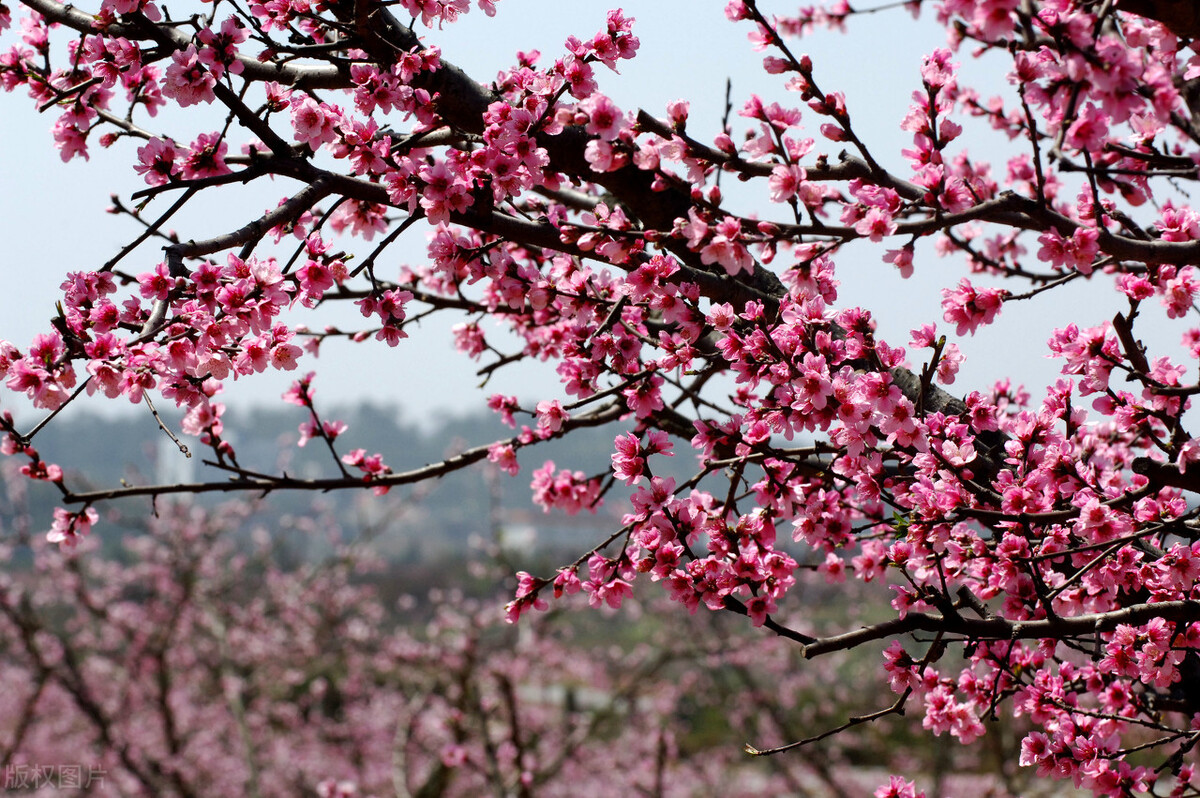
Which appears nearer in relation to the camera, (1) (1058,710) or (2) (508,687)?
(1) (1058,710)

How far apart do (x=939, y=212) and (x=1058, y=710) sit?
1878 mm

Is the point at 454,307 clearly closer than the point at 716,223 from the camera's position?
No

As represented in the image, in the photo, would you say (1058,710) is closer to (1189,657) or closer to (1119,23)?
(1189,657)

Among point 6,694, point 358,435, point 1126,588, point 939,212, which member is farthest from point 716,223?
point 358,435

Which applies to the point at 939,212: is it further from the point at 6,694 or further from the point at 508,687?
the point at 6,694

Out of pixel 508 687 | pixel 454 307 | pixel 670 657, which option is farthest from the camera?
pixel 670 657

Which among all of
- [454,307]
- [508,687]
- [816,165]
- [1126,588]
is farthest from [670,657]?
[816,165]

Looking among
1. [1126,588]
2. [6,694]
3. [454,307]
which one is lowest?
[1126,588]

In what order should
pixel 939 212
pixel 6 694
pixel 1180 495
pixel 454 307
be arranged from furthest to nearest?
pixel 6 694
pixel 454 307
pixel 1180 495
pixel 939 212

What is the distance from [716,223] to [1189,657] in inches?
89.1

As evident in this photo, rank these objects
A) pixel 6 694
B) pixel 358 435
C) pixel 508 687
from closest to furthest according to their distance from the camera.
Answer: pixel 508 687, pixel 6 694, pixel 358 435

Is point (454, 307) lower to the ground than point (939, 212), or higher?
higher

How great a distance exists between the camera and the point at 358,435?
385 feet

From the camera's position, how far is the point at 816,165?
267 cm
